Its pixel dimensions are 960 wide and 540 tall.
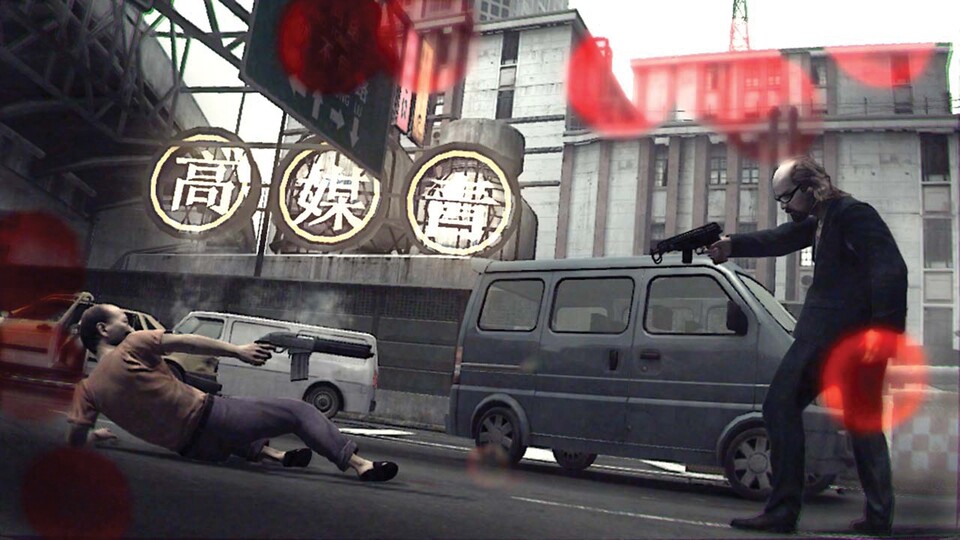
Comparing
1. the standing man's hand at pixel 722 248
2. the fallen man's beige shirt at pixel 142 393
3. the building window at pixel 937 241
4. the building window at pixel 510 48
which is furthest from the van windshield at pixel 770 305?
the building window at pixel 510 48

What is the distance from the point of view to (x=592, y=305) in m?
5.63

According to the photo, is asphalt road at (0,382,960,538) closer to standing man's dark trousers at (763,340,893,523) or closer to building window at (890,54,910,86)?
standing man's dark trousers at (763,340,893,523)

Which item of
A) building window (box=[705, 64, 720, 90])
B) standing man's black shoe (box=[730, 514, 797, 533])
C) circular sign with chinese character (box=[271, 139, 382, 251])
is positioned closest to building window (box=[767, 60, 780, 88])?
building window (box=[705, 64, 720, 90])

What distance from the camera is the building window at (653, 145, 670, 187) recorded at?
92.2 feet

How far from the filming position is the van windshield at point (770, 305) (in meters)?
4.89

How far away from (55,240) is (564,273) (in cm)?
1806

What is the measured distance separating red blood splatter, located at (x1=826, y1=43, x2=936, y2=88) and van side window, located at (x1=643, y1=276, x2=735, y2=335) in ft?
93.1

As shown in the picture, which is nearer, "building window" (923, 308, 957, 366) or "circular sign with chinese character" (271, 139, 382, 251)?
"circular sign with chinese character" (271, 139, 382, 251)

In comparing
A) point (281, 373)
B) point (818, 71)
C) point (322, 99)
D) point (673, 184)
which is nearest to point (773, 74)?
point (818, 71)

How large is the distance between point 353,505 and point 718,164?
2768 centimetres

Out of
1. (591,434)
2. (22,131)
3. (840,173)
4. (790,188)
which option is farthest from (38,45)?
(840,173)

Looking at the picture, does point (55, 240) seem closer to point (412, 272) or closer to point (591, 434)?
point (412, 272)

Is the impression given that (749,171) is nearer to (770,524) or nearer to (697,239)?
(697,239)

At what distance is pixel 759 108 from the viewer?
2948cm
